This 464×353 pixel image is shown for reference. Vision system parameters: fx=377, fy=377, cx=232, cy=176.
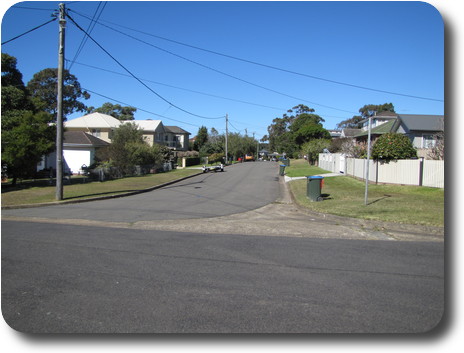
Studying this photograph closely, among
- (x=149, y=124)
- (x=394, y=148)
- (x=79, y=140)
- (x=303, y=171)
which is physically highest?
(x=149, y=124)

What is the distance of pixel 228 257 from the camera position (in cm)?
711

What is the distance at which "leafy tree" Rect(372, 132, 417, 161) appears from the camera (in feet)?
68.1

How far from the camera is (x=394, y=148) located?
20.8 meters

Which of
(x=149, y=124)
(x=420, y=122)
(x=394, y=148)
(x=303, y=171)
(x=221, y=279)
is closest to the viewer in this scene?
(x=221, y=279)

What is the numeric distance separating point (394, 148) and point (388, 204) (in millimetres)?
7586

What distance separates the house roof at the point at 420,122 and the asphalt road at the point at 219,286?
3082 cm

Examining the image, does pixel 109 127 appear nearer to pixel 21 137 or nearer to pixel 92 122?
pixel 92 122

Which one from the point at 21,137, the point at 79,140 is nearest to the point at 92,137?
the point at 79,140

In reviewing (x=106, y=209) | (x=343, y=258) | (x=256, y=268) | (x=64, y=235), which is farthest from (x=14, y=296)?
(x=106, y=209)

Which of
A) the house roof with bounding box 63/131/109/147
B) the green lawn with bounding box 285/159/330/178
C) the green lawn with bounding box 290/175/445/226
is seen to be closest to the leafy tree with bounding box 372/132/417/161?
the green lawn with bounding box 290/175/445/226

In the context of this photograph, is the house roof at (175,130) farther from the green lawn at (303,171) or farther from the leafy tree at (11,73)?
the leafy tree at (11,73)

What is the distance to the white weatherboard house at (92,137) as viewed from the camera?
132ft

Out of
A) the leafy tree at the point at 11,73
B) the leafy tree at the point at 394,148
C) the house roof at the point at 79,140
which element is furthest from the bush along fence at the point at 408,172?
the house roof at the point at 79,140

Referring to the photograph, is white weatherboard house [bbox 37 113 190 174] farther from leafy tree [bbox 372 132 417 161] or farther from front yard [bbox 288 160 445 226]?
leafy tree [bbox 372 132 417 161]
